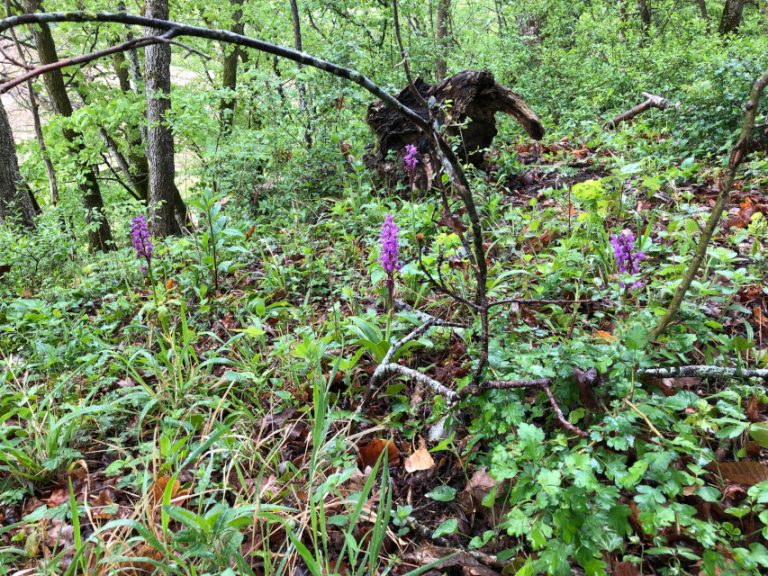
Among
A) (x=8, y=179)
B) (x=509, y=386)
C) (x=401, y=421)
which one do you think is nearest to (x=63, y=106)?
(x=8, y=179)

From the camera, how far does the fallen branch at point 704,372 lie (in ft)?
5.72

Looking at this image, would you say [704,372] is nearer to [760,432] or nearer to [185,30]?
[760,432]

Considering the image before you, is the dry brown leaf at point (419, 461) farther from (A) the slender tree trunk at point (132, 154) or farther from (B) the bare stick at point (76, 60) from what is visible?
(A) the slender tree trunk at point (132, 154)

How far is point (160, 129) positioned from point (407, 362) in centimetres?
596

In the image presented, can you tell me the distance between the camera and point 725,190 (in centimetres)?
151

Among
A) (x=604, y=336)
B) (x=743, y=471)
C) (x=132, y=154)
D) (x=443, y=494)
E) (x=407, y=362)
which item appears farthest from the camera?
(x=132, y=154)

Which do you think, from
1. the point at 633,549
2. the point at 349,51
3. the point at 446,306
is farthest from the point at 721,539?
the point at 349,51

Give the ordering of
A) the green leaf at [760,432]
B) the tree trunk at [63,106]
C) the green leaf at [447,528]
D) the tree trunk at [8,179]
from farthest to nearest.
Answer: the tree trunk at [63,106]
the tree trunk at [8,179]
the green leaf at [447,528]
the green leaf at [760,432]

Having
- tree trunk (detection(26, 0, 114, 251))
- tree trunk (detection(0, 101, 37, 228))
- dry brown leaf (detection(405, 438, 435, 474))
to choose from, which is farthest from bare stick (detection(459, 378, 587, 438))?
tree trunk (detection(26, 0, 114, 251))

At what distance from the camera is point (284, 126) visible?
554 centimetres

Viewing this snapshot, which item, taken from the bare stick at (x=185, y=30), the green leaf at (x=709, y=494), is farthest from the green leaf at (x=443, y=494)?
the bare stick at (x=185, y=30)

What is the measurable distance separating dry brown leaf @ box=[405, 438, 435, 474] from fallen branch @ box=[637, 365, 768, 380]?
84cm

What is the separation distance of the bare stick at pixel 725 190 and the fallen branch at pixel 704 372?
136 millimetres

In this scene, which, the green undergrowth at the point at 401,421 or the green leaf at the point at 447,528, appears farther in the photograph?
the green leaf at the point at 447,528
